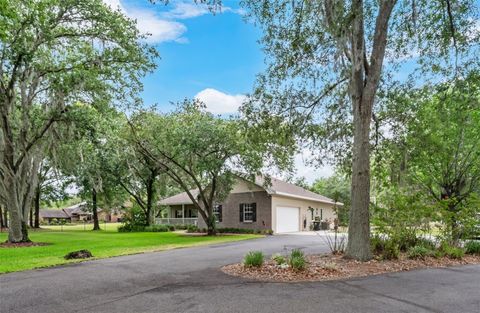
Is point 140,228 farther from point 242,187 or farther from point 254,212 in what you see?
point 254,212

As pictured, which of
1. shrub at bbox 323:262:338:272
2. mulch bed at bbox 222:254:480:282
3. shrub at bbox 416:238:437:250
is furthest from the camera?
shrub at bbox 416:238:437:250

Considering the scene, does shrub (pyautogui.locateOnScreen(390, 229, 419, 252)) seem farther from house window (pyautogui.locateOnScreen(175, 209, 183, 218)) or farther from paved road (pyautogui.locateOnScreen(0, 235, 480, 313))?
house window (pyautogui.locateOnScreen(175, 209, 183, 218))

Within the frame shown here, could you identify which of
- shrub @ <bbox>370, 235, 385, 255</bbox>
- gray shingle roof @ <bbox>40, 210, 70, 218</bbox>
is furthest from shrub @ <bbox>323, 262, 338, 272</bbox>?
gray shingle roof @ <bbox>40, 210, 70, 218</bbox>

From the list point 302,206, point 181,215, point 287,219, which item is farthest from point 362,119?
point 181,215

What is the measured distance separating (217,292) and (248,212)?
20.8 metres

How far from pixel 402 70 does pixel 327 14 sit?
4529mm

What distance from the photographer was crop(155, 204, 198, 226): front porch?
3229cm

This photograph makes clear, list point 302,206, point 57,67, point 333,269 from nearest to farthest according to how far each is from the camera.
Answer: point 333,269, point 57,67, point 302,206

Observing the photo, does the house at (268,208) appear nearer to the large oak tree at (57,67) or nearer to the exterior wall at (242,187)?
the exterior wall at (242,187)

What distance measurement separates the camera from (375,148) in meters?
12.7

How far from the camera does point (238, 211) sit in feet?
90.4

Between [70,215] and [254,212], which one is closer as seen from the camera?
[254,212]

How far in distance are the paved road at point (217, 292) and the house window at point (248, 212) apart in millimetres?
17747

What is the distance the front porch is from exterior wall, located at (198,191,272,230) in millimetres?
2365
